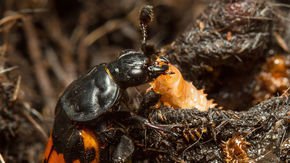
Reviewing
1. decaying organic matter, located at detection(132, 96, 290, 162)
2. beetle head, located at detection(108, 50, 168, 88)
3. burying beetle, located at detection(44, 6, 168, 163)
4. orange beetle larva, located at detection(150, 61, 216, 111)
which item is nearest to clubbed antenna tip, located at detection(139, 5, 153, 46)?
burying beetle, located at detection(44, 6, 168, 163)

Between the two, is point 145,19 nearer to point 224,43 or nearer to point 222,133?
point 224,43

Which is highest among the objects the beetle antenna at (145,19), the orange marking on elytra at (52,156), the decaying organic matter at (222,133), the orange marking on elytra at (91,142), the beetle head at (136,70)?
the beetle antenna at (145,19)

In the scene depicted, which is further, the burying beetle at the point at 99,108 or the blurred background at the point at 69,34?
the blurred background at the point at 69,34

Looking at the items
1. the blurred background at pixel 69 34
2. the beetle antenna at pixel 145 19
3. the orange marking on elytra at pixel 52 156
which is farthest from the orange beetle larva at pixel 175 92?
the blurred background at pixel 69 34

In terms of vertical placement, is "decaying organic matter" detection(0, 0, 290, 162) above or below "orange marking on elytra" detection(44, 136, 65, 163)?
above

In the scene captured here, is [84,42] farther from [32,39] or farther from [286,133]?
[286,133]

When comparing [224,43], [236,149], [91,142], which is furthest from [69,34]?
[236,149]

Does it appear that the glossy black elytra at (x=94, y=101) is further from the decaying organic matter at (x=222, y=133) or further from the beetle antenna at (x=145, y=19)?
the decaying organic matter at (x=222, y=133)

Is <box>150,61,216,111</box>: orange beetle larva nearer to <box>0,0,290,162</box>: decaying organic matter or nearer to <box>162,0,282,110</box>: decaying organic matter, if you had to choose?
<box>0,0,290,162</box>: decaying organic matter
